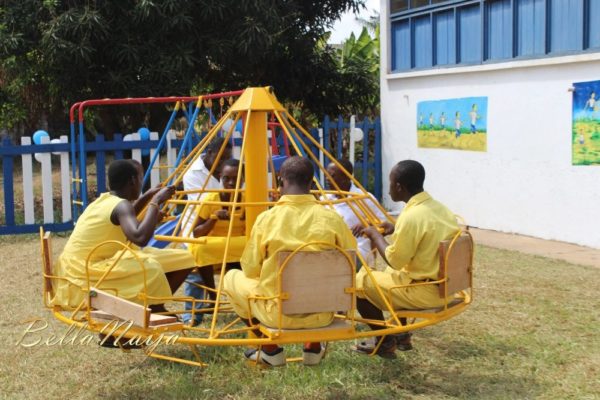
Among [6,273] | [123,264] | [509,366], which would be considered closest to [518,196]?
[509,366]

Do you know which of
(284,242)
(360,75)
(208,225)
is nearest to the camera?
(284,242)

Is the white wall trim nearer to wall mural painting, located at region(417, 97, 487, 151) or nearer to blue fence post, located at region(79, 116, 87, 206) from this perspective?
wall mural painting, located at region(417, 97, 487, 151)

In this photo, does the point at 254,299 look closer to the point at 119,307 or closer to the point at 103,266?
the point at 119,307

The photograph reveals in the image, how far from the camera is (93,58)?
1314 centimetres

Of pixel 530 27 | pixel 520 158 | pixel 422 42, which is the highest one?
pixel 422 42

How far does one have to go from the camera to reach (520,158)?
10.9 metres

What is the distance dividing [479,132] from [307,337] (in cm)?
819

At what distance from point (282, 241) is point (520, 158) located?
24.5 feet

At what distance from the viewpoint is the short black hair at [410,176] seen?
4773mm

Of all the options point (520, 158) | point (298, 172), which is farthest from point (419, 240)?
point (520, 158)

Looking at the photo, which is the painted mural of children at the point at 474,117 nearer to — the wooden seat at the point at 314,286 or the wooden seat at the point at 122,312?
the wooden seat at the point at 314,286

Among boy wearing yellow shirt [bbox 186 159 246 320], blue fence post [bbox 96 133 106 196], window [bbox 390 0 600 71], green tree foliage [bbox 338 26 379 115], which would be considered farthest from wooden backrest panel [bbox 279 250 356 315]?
green tree foliage [bbox 338 26 379 115]

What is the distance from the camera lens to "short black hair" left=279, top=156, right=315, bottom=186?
4379 millimetres

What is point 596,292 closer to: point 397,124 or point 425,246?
point 425,246
